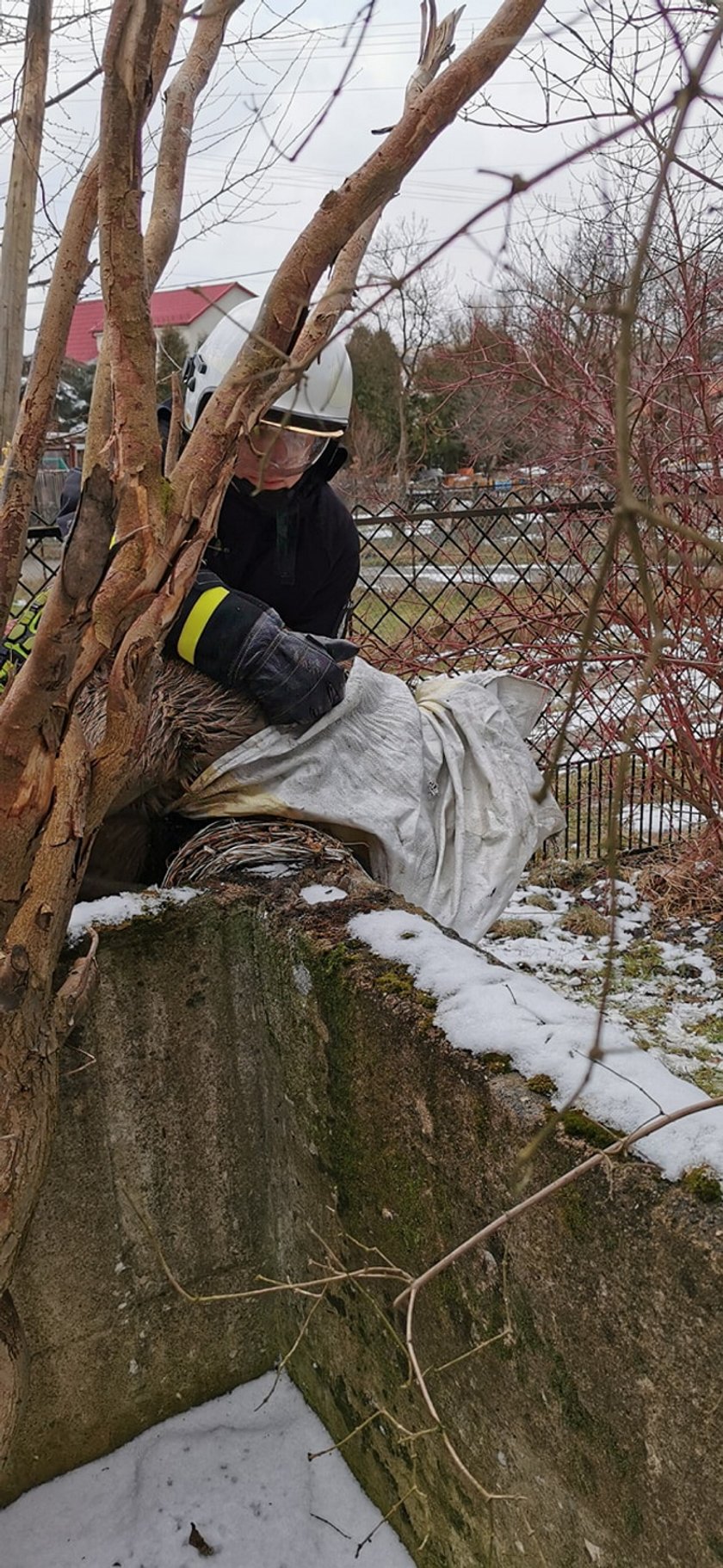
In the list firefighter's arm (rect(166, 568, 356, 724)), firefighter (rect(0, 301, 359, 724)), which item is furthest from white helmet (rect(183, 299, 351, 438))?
firefighter's arm (rect(166, 568, 356, 724))

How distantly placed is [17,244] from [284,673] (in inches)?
95.1

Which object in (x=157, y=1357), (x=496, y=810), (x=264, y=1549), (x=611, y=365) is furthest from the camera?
(x=611, y=365)

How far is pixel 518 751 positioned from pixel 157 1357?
5.30ft

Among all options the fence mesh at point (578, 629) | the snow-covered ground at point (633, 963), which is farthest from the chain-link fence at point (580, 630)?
the snow-covered ground at point (633, 963)

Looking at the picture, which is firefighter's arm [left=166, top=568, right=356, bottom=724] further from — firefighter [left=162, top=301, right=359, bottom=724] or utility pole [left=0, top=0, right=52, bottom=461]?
utility pole [left=0, top=0, right=52, bottom=461]

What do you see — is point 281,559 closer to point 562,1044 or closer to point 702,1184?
point 562,1044

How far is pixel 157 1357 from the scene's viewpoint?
1.97m

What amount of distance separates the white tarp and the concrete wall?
0.82 ft

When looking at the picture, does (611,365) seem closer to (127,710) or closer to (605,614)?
(605,614)

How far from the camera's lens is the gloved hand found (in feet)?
6.58

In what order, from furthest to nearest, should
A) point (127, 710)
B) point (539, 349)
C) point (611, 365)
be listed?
point (539, 349) → point (611, 365) → point (127, 710)

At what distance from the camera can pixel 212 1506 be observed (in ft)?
5.97

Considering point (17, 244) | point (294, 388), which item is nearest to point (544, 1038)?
point (294, 388)

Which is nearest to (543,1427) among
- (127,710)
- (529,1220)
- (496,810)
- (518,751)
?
(529,1220)
